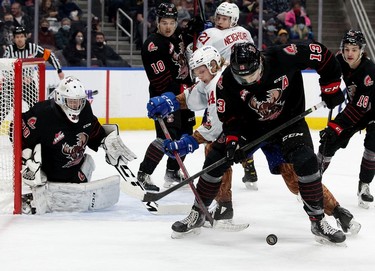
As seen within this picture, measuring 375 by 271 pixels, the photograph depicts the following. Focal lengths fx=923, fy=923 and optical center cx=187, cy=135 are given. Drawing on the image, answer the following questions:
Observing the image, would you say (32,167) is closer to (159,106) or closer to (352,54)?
(159,106)

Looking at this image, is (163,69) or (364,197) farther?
(163,69)

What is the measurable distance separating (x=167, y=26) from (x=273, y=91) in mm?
1806

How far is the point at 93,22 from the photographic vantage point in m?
9.52

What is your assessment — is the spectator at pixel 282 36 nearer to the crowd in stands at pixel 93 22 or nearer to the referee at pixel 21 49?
the crowd in stands at pixel 93 22

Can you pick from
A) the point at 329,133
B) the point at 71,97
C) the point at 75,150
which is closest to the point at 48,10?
the point at 75,150

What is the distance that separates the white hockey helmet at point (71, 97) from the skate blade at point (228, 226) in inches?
37.4

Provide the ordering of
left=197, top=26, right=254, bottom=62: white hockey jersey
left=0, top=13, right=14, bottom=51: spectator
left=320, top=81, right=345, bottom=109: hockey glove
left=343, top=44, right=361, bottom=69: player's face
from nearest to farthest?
left=320, top=81, right=345, bottom=109: hockey glove < left=343, top=44, right=361, bottom=69: player's face < left=197, top=26, right=254, bottom=62: white hockey jersey < left=0, top=13, right=14, bottom=51: spectator

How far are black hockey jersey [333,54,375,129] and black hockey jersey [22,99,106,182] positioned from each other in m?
1.41

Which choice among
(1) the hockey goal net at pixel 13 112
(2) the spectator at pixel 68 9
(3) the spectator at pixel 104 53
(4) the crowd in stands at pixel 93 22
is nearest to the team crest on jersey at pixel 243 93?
(1) the hockey goal net at pixel 13 112

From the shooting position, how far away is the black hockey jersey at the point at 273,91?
4172 millimetres

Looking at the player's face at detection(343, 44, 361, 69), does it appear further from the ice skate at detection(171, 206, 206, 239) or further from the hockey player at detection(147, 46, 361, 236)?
the ice skate at detection(171, 206, 206, 239)

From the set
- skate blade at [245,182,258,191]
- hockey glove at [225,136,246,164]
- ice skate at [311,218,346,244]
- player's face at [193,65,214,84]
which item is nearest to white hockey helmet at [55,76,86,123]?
player's face at [193,65,214,84]

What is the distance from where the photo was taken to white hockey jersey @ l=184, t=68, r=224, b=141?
15.8 feet

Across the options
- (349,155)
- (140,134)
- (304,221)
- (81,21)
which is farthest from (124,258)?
(81,21)
